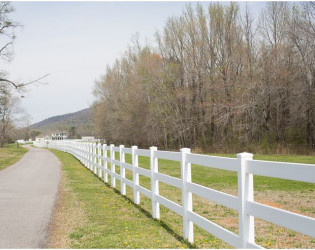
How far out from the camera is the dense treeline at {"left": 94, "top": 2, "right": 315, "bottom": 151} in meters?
35.0

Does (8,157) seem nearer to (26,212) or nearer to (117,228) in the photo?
(26,212)

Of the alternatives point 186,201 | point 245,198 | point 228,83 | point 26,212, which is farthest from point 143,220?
point 228,83

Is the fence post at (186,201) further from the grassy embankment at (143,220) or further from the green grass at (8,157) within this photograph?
the green grass at (8,157)

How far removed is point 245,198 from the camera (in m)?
4.63

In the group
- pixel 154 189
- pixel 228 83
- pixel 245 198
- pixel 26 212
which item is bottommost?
pixel 26 212

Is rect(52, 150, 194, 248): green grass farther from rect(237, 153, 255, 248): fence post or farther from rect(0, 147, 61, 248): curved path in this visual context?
rect(237, 153, 255, 248): fence post

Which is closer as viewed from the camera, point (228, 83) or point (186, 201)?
point (186, 201)

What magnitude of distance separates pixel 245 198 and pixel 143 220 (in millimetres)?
4196

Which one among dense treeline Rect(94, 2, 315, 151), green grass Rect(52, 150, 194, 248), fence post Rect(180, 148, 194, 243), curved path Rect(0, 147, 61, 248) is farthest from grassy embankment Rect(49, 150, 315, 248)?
dense treeline Rect(94, 2, 315, 151)

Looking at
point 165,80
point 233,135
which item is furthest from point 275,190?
point 165,80

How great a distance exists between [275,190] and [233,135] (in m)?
26.9

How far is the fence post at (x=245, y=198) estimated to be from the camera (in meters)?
4.55

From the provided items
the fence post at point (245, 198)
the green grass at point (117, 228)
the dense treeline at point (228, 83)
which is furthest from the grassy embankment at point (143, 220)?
the dense treeline at point (228, 83)

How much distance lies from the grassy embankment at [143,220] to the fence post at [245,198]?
1.85 metres
